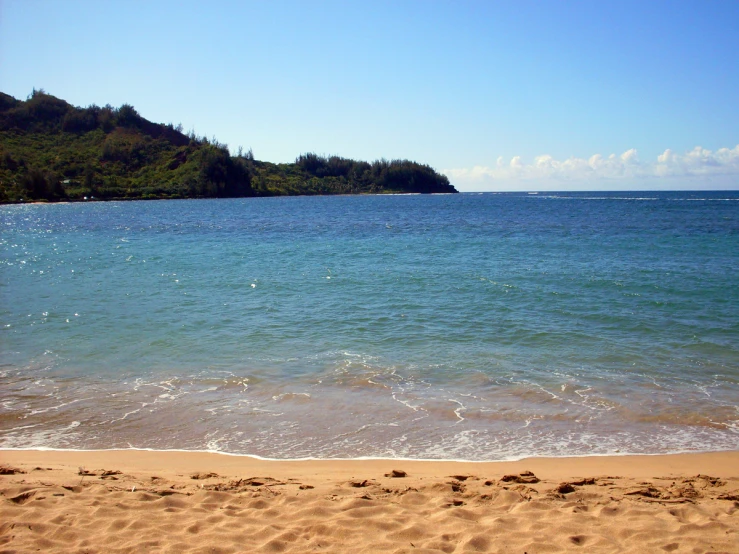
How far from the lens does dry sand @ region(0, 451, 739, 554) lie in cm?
448

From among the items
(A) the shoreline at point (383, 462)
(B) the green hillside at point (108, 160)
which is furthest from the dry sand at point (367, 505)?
(B) the green hillside at point (108, 160)

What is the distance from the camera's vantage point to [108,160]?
5064 inches

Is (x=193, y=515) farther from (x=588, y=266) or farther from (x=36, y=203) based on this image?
(x=36, y=203)

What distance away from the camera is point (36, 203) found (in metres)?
91.4

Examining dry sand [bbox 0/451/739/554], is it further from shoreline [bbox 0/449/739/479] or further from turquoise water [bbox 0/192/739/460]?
turquoise water [bbox 0/192/739/460]

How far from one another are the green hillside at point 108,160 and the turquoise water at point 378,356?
89.7m

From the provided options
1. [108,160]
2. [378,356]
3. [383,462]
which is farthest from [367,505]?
[108,160]

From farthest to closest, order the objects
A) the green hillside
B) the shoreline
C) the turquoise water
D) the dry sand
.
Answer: the green hillside
the turquoise water
the shoreline
the dry sand

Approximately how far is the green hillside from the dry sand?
102 metres

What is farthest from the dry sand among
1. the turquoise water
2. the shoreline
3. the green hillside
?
the green hillside

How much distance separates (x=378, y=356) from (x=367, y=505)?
612cm

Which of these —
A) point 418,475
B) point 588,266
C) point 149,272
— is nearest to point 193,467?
point 418,475

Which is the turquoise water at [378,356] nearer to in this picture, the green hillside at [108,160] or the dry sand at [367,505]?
the dry sand at [367,505]

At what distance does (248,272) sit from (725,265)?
20.1 meters
